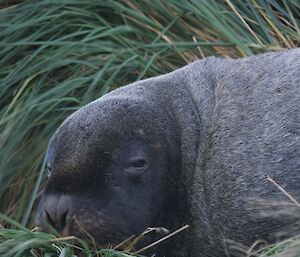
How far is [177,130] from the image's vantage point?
4.65 m

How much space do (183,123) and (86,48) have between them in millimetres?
1745

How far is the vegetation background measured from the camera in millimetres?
6082

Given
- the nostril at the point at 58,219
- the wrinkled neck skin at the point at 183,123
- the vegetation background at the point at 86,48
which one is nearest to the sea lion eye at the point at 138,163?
the wrinkled neck skin at the point at 183,123

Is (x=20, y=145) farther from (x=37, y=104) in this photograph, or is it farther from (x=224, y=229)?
(x=224, y=229)

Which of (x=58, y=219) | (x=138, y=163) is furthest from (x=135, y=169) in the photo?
(x=58, y=219)

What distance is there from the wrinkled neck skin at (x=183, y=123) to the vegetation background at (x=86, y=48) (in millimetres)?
1109

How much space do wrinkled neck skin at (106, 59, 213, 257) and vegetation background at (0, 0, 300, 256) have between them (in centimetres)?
111

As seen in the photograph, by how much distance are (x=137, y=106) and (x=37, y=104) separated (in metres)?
1.50

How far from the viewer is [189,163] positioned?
15.0ft

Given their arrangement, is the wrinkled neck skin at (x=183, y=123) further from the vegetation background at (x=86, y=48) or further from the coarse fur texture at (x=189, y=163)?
the vegetation background at (x=86, y=48)

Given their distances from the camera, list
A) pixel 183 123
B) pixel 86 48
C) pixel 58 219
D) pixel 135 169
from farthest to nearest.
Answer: pixel 86 48 < pixel 183 123 < pixel 135 169 < pixel 58 219

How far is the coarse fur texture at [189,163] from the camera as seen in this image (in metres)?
4.27

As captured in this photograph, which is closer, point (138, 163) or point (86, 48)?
point (138, 163)

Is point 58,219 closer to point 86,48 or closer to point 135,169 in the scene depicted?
point 135,169
